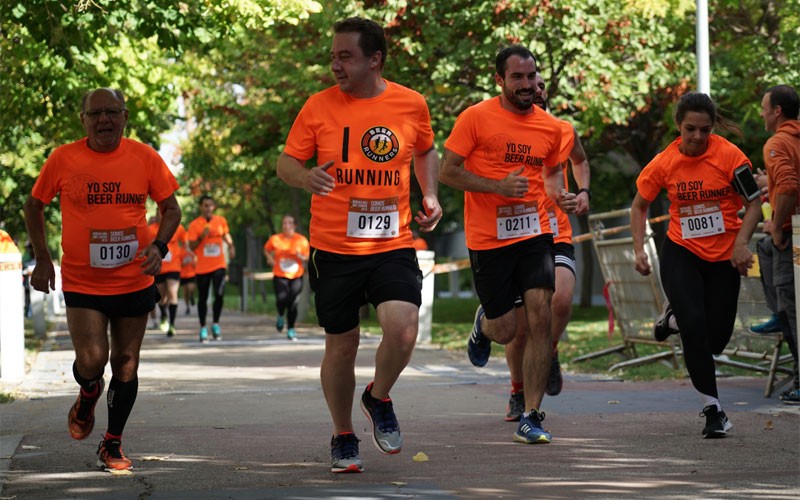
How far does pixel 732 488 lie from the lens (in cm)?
602

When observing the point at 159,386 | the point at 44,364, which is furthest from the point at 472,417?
the point at 44,364

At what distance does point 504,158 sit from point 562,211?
831 mm

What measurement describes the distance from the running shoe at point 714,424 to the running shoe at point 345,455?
7.04ft

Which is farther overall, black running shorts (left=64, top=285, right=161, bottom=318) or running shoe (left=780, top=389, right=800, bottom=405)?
running shoe (left=780, top=389, right=800, bottom=405)

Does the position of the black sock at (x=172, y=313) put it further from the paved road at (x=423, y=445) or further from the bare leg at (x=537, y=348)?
the bare leg at (x=537, y=348)

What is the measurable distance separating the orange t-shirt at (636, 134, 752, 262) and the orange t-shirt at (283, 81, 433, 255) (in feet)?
7.62

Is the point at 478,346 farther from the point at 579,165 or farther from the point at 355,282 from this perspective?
the point at 355,282

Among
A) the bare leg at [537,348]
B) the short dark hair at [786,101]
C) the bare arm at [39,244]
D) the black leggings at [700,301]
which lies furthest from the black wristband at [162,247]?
the short dark hair at [786,101]

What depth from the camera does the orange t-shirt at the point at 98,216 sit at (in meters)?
6.94

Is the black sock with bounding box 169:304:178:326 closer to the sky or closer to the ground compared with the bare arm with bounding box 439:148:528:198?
closer to the ground

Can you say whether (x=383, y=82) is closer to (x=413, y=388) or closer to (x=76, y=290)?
(x=76, y=290)

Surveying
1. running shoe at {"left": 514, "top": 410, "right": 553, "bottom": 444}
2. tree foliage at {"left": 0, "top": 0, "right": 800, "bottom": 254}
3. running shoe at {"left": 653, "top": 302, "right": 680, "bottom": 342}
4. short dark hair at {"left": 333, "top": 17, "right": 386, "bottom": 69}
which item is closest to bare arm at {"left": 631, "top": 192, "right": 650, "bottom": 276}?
running shoe at {"left": 653, "top": 302, "right": 680, "bottom": 342}

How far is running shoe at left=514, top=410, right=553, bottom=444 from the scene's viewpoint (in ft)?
24.9

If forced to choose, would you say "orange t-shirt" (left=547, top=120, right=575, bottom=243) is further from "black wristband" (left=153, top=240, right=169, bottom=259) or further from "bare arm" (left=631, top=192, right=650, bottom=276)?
"black wristband" (left=153, top=240, right=169, bottom=259)
